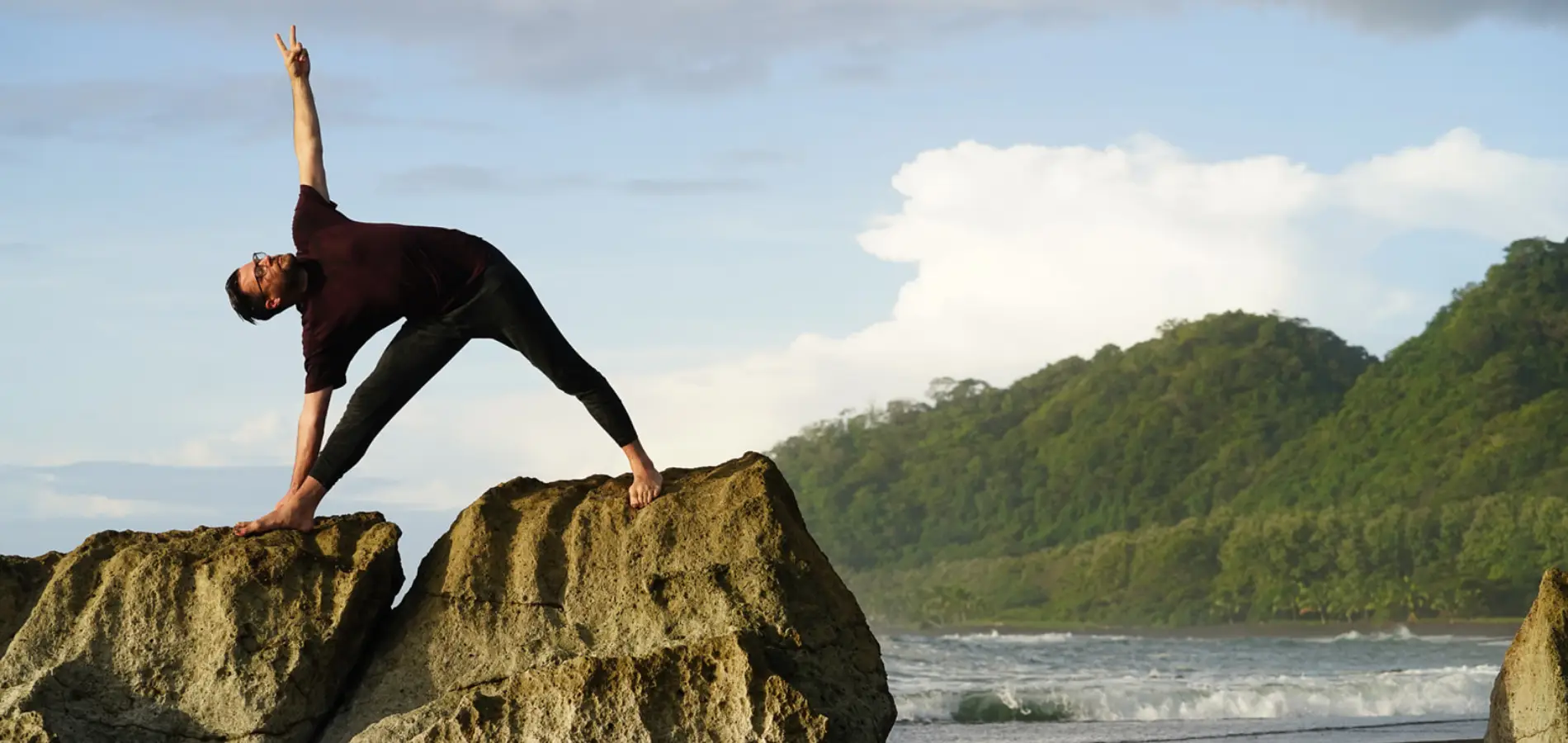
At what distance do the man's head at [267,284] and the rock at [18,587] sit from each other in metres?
1.36

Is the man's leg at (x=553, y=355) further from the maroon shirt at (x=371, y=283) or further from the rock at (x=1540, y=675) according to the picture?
the rock at (x=1540, y=675)

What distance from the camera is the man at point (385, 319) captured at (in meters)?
6.78

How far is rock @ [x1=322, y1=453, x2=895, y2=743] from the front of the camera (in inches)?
234

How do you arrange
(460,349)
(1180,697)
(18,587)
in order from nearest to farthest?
(18,587), (460,349), (1180,697)

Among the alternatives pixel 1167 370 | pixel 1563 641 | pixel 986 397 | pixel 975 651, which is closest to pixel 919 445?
pixel 986 397

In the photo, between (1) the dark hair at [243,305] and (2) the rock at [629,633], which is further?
(1) the dark hair at [243,305]

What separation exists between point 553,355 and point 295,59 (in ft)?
6.19

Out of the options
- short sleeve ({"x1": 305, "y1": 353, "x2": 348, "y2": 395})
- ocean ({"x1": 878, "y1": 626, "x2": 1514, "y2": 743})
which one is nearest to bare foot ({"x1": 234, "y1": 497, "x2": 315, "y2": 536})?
short sleeve ({"x1": 305, "y1": 353, "x2": 348, "y2": 395})

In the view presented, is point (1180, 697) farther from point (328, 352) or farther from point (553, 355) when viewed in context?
point (328, 352)

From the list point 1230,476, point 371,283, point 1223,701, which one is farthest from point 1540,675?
point 1230,476

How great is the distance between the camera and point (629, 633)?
627cm

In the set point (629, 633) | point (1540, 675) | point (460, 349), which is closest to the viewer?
point (629, 633)

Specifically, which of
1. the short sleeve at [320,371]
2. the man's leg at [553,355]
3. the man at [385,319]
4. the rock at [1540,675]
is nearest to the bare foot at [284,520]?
the man at [385,319]

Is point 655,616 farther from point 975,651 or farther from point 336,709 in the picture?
point 975,651
